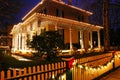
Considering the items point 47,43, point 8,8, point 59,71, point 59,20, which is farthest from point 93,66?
point 59,20

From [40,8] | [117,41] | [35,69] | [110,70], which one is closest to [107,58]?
[110,70]

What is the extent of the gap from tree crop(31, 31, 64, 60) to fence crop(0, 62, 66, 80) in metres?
3.65

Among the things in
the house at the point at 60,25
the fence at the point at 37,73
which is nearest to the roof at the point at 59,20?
the house at the point at 60,25

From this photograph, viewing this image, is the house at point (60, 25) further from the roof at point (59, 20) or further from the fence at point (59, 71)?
the fence at point (59, 71)

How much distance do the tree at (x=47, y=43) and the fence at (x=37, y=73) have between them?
3.65 m

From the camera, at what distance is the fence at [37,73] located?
15.9 ft

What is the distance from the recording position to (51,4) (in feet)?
80.6

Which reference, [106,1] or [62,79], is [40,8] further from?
[62,79]

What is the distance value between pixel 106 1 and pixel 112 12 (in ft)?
101

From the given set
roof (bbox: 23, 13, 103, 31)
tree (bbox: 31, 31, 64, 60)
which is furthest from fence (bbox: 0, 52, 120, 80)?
roof (bbox: 23, 13, 103, 31)

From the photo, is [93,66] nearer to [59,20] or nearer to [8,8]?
[8,8]

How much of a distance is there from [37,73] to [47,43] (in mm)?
4750

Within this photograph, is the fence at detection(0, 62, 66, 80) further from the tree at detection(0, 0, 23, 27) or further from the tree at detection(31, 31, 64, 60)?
the tree at detection(0, 0, 23, 27)

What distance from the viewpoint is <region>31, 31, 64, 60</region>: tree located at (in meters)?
10.1
